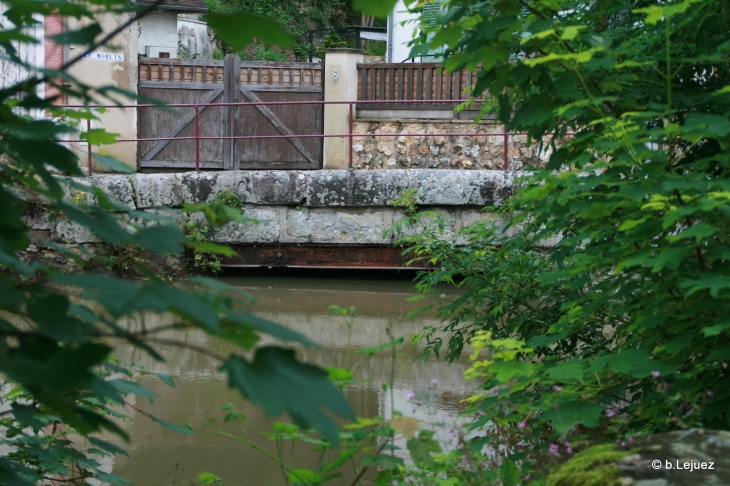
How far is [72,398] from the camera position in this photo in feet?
6.29

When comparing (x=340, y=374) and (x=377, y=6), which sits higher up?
(x=377, y=6)

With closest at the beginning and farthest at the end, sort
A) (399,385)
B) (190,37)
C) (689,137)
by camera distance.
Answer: (689,137), (399,385), (190,37)

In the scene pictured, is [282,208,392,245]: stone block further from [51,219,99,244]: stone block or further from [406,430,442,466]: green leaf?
[406,430,442,466]: green leaf

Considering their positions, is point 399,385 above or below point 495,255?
below

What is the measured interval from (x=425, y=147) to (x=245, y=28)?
1021cm

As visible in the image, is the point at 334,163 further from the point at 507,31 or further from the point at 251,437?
the point at 507,31

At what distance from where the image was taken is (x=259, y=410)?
107 inches

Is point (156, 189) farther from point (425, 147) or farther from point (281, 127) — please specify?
point (425, 147)

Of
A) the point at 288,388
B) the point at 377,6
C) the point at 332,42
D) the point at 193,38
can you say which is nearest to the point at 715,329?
the point at 377,6

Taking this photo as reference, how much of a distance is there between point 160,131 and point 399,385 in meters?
7.39

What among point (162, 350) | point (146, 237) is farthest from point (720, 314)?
point (162, 350)

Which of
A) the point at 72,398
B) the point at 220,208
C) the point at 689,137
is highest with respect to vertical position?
the point at 689,137

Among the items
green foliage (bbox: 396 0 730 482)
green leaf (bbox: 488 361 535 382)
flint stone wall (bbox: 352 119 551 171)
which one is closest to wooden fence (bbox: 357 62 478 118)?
flint stone wall (bbox: 352 119 551 171)

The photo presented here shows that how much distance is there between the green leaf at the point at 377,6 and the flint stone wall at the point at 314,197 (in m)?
8.16
